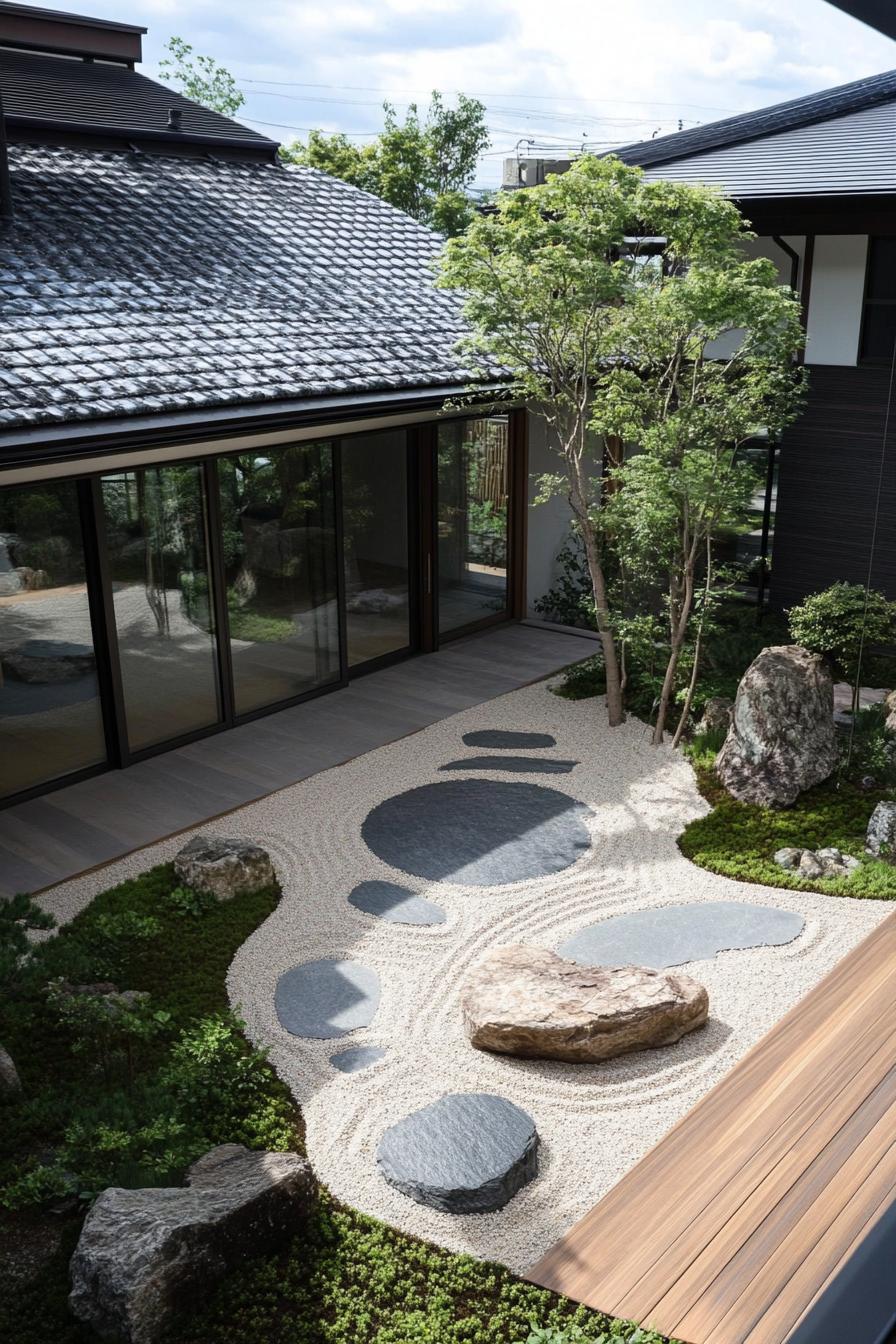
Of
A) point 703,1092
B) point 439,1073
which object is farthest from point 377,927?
point 703,1092

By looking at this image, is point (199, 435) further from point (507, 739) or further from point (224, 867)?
point (507, 739)

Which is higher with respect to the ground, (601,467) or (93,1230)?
(601,467)

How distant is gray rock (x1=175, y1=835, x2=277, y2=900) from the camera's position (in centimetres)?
785

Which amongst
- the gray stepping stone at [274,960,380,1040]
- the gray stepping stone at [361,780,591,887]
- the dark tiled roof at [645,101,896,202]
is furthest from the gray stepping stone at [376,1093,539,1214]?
the dark tiled roof at [645,101,896,202]

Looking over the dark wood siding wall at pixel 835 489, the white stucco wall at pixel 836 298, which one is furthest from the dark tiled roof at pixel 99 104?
the dark wood siding wall at pixel 835 489

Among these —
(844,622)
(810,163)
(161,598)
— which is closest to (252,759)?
(161,598)

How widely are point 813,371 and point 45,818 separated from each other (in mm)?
9215

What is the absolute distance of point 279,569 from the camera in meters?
10.8

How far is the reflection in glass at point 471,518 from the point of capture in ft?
41.1

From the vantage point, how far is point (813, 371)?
1294cm

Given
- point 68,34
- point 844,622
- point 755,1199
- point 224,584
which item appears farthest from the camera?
point 68,34

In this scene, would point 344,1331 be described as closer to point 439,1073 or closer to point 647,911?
point 439,1073

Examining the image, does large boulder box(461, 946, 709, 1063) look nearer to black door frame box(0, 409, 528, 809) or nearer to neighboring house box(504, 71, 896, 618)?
black door frame box(0, 409, 528, 809)

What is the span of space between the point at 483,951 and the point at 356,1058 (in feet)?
4.05
